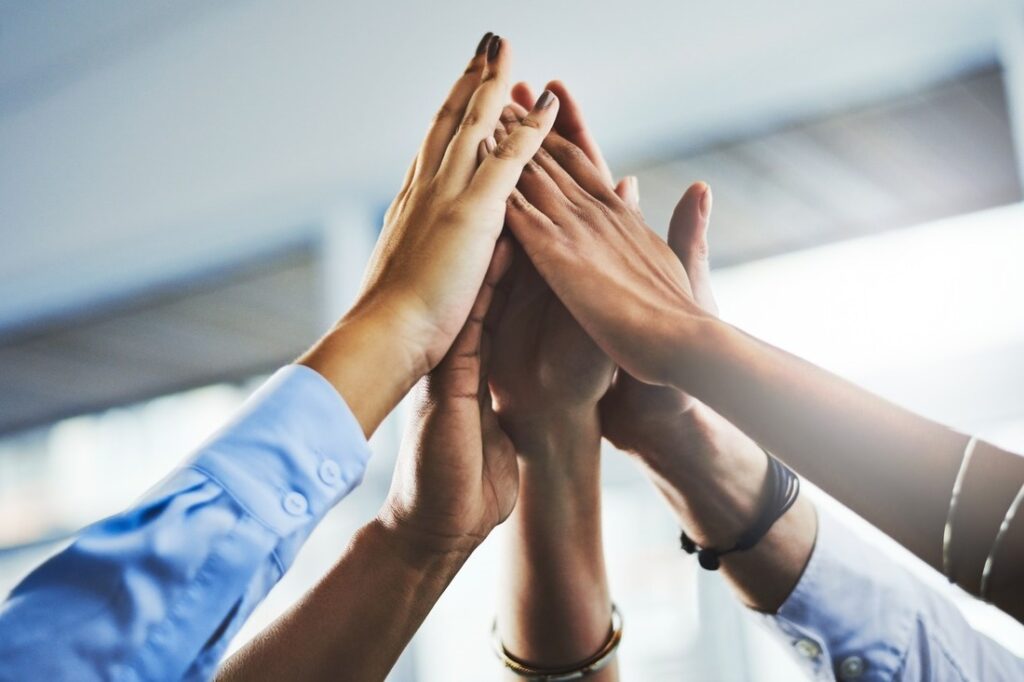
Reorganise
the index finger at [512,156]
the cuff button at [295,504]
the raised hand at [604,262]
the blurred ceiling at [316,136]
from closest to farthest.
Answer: the cuff button at [295,504]
the raised hand at [604,262]
the index finger at [512,156]
the blurred ceiling at [316,136]

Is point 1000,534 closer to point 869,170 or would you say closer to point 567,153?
point 567,153

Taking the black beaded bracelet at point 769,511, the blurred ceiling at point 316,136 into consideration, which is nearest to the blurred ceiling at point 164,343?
the blurred ceiling at point 316,136

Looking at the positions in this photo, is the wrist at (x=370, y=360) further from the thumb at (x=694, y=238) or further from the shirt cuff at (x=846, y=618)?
the shirt cuff at (x=846, y=618)

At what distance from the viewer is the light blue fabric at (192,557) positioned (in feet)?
1.55

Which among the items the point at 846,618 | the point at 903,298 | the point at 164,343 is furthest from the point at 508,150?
the point at 164,343

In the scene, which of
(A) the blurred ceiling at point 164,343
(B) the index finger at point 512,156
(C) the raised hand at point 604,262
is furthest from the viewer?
(A) the blurred ceiling at point 164,343

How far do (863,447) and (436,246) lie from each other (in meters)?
0.49

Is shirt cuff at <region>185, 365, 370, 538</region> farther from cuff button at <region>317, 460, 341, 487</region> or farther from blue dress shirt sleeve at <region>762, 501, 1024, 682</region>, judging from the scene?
blue dress shirt sleeve at <region>762, 501, 1024, 682</region>

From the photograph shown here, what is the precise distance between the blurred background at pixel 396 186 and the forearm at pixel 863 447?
2.34ft

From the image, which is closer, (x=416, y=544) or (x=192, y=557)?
(x=192, y=557)

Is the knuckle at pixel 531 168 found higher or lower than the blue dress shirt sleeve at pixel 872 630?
higher

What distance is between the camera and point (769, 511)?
0.88 meters

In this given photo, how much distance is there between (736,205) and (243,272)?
1.78 m

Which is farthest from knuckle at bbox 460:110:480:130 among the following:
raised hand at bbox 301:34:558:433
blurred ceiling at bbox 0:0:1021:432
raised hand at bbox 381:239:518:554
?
blurred ceiling at bbox 0:0:1021:432
